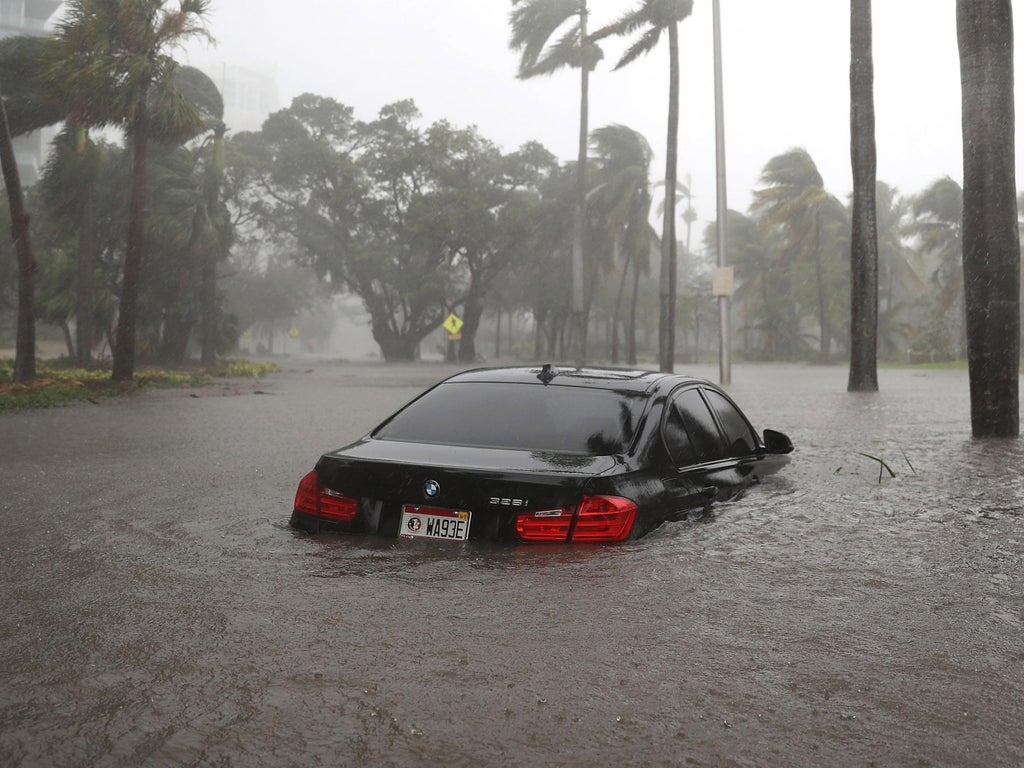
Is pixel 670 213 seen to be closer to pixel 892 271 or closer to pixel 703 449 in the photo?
pixel 703 449

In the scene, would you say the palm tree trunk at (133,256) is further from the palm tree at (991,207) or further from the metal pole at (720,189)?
the palm tree at (991,207)

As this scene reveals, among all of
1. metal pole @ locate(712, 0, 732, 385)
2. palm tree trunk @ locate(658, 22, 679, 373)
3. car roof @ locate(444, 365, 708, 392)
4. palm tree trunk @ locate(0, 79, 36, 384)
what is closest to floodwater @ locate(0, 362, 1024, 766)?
car roof @ locate(444, 365, 708, 392)

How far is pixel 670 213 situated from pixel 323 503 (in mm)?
32901

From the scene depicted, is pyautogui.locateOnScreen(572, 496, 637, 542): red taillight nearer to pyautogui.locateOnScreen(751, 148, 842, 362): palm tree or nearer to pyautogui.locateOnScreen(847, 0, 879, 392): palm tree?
pyautogui.locateOnScreen(847, 0, 879, 392): palm tree

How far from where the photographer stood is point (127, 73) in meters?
23.8

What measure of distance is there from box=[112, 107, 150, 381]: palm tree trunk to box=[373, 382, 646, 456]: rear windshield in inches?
760

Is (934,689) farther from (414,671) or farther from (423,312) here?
(423,312)

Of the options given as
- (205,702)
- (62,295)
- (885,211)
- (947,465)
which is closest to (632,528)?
(205,702)

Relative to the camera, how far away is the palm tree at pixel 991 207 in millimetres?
11648

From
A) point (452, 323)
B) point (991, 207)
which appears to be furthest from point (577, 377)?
point (452, 323)

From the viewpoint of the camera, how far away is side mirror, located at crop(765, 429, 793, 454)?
7840 mm

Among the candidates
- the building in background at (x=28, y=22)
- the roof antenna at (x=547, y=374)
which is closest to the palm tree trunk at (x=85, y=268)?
the roof antenna at (x=547, y=374)

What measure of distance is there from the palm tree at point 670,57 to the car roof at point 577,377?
29189 millimetres

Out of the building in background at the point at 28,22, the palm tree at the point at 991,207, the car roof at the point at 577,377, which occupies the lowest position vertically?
the car roof at the point at 577,377
